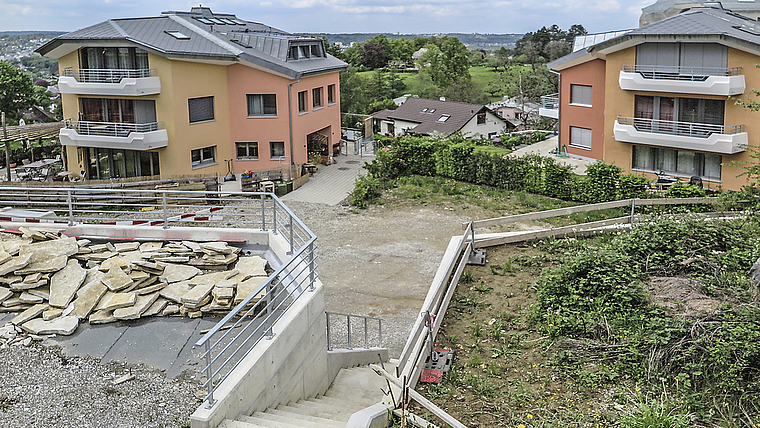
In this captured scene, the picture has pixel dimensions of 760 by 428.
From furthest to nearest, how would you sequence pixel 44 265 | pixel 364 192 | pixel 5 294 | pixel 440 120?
pixel 440 120 → pixel 364 192 → pixel 44 265 → pixel 5 294

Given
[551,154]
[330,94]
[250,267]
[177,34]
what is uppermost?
[177,34]

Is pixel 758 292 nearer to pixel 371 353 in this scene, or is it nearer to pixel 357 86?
pixel 371 353

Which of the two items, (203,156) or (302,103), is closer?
(203,156)

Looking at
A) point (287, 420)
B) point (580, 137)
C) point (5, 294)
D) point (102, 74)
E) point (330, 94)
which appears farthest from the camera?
point (330, 94)

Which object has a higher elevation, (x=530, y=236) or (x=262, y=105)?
(x=262, y=105)

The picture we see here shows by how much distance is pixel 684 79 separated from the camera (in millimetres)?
29375

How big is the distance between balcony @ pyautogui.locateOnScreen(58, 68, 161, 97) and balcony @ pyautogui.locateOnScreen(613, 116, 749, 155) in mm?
22161

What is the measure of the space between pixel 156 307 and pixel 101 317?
2.74ft

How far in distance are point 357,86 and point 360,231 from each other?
140 feet

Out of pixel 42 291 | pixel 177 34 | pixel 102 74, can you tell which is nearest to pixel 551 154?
pixel 177 34

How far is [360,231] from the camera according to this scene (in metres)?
24.0

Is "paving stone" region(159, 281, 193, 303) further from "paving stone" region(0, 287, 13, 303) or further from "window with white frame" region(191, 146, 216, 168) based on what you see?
"window with white frame" region(191, 146, 216, 168)

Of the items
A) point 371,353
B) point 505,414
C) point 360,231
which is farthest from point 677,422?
point 360,231

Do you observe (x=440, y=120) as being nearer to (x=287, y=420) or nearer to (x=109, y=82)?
(x=109, y=82)
